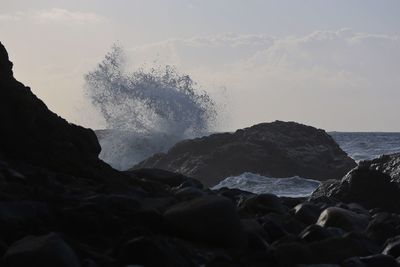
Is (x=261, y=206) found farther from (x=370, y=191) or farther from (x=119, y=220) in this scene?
(x=370, y=191)

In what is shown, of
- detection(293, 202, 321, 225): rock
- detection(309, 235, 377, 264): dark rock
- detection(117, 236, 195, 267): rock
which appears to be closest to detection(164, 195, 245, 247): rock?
detection(309, 235, 377, 264): dark rock

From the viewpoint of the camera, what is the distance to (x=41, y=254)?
421cm

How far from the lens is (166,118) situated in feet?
138

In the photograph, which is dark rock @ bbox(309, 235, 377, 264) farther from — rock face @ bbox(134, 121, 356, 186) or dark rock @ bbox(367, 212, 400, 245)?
rock face @ bbox(134, 121, 356, 186)

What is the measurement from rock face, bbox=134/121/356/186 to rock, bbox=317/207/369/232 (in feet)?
71.2

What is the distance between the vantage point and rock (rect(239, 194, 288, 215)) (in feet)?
26.3

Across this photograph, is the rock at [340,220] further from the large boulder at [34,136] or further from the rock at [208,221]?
the large boulder at [34,136]

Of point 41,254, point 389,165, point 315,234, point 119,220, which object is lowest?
point 315,234

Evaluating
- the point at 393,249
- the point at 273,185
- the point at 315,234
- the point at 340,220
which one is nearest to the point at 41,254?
the point at 315,234

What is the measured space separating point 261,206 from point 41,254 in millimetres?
4221

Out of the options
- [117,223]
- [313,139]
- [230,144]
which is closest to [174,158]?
[230,144]

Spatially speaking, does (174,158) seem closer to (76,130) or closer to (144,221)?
(76,130)

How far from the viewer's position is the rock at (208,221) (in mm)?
5621

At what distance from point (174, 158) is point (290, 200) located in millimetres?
21691
